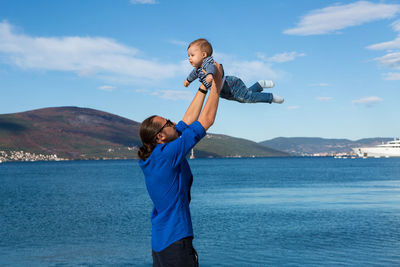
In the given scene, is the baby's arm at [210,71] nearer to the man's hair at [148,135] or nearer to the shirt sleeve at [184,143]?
the shirt sleeve at [184,143]

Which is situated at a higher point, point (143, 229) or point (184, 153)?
point (184, 153)

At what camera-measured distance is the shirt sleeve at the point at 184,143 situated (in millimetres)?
3924

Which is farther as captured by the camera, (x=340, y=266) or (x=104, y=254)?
(x=104, y=254)

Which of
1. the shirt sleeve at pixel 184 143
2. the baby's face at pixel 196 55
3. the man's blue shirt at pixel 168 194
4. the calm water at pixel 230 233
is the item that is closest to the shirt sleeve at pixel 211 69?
the baby's face at pixel 196 55

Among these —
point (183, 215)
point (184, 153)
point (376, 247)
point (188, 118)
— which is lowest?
point (376, 247)

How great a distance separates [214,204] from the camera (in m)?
57.4

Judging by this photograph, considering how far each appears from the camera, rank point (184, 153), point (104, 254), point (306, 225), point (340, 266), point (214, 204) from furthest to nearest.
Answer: point (214, 204)
point (306, 225)
point (104, 254)
point (340, 266)
point (184, 153)

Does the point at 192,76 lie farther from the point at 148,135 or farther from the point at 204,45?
the point at 148,135

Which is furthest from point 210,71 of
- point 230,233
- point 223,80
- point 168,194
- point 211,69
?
point 230,233

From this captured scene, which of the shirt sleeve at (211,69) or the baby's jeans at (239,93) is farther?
the baby's jeans at (239,93)

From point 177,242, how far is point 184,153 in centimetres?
81

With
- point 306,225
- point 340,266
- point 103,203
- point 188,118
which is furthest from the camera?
point 103,203

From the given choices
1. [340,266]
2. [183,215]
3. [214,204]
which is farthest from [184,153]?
[214,204]

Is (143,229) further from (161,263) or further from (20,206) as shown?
(161,263)
